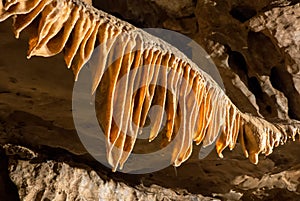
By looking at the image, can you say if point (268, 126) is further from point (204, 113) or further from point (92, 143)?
point (92, 143)

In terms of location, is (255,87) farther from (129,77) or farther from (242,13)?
(129,77)

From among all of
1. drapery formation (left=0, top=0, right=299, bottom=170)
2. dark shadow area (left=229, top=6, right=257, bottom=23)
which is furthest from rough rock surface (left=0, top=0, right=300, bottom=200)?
drapery formation (left=0, top=0, right=299, bottom=170)

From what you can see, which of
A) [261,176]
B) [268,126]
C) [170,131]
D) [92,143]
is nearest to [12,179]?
[92,143]

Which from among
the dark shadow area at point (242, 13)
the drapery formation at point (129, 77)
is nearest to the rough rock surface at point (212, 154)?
the dark shadow area at point (242, 13)

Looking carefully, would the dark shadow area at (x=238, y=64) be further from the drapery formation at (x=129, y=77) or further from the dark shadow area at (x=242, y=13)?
the drapery formation at (x=129, y=77)

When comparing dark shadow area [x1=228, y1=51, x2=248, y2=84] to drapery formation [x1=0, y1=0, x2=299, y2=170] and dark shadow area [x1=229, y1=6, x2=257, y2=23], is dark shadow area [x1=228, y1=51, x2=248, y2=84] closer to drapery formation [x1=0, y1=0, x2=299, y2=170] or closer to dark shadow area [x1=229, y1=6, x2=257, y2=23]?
dark shadow area [x1=229, y1=6, x2=257, y2=23]

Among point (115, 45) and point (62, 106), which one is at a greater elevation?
point (115, 45)
